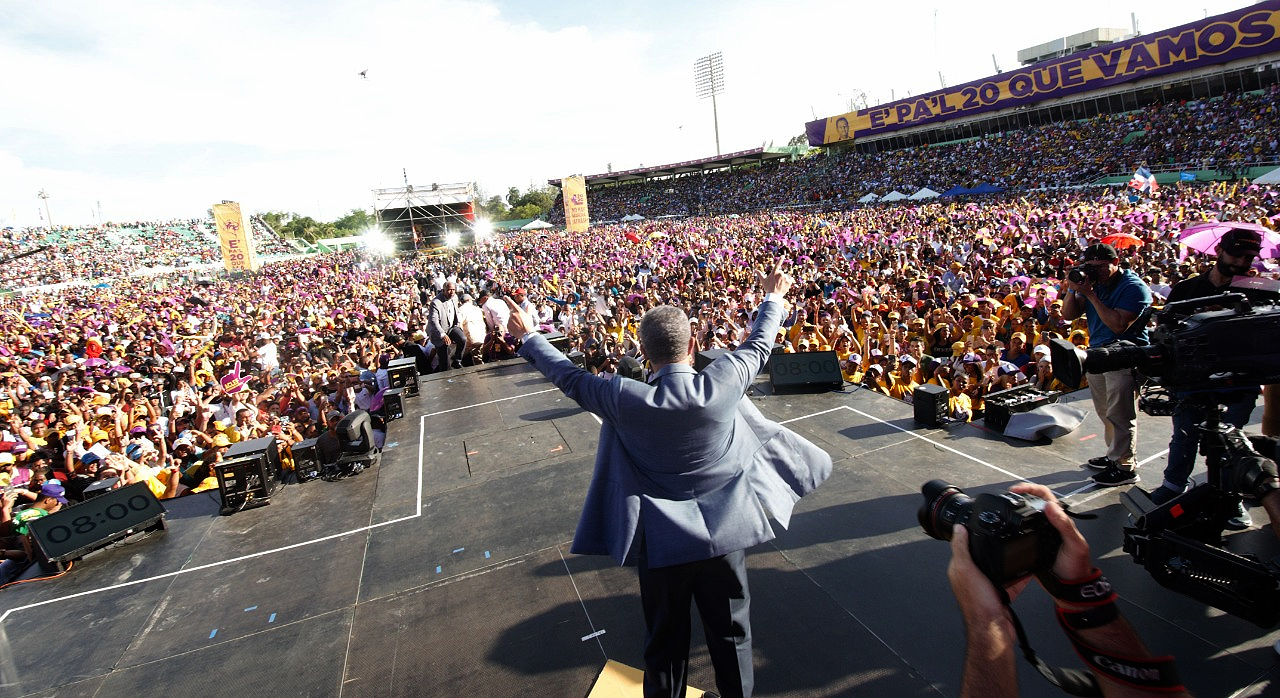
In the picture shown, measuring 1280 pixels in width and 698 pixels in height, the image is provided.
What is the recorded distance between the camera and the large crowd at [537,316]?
6.71 metres

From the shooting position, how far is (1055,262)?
10812mm

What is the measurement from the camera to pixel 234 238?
22953mm

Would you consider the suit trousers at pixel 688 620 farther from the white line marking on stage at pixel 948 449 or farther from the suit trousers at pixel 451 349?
the suit trousers at pixel 451 349

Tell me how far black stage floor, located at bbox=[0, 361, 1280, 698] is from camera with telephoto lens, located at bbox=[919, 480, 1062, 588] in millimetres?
1067

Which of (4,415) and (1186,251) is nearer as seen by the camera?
(4,415)

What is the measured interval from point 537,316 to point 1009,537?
1244 cm

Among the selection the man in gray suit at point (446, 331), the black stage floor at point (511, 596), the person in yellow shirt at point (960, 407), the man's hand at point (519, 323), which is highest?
the man's hand at point (519, 323)

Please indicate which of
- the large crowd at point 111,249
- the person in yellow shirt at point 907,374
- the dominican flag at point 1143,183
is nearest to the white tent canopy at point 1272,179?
the dominican flag at point 1143,183

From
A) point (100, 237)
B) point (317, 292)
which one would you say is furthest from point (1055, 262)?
point (100, 237)

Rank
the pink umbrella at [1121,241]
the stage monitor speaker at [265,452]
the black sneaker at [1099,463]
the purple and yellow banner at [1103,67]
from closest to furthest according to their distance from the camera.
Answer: the black sneaker at [1099,463]
the stage monitor speaker at [265,452]
the pink umbrella at [1121,241]
the purple and yellow banner at [1103,67]

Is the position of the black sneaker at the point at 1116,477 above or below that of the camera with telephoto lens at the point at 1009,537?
below

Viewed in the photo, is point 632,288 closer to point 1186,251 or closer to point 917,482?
point 1186,251

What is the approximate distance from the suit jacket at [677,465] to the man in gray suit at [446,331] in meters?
8.46

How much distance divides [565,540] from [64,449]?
263 inches
